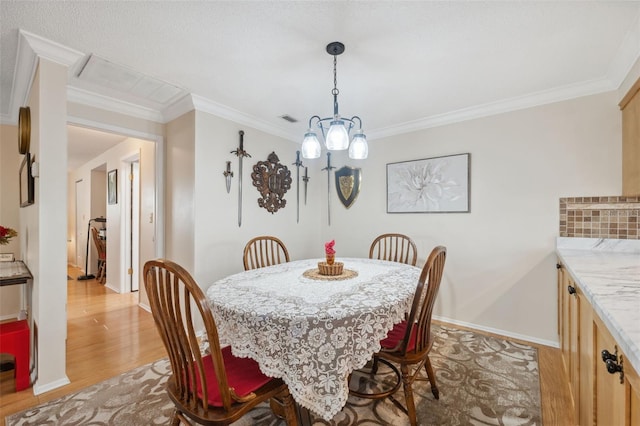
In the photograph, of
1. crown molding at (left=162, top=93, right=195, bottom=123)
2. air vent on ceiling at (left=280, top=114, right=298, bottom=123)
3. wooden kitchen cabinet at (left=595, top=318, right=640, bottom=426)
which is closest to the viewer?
Result: wooden kitchen cabinet at (left=595, top=318, right=640, bottom=426)

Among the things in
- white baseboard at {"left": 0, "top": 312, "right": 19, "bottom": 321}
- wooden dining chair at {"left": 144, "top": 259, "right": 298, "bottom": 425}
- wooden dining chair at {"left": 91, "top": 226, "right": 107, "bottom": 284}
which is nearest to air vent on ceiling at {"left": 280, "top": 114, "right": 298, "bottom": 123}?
wooden dining chair at {"left": 144, "top": 259, "right": 298, "bottom": 425}

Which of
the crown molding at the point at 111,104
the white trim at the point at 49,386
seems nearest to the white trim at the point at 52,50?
the crown molding at the point at 111,104

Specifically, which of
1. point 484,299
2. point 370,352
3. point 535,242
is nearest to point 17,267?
point 370,352

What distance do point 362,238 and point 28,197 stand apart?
317 centimetres

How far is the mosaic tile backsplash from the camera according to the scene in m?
2.21

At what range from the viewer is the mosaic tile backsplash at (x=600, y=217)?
2.21m

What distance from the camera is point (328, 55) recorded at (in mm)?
1945

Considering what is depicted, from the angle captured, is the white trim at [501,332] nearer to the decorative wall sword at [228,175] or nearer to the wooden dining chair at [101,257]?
the decorative wall sword at [228,175]

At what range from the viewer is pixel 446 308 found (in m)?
3.06

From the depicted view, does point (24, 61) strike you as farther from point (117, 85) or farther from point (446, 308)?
point (446, 308)

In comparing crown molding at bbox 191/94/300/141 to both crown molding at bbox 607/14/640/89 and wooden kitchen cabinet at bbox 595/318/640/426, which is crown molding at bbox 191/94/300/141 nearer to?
crown molding at bbox 607/14/640/89

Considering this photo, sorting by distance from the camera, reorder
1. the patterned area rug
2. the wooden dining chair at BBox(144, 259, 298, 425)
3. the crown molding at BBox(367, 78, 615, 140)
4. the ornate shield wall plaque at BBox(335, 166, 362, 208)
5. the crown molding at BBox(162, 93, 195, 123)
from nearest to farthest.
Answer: the wooden dining chair at BBox(144, 259, 298, 425) → the patterned area rug → the crown molding at BBox(367, 78, 615, 140) → the crown molding at BBox(162, 93, 195, 123) → the ornate shield wall plaque at BBox(335, 166, 362, 208)

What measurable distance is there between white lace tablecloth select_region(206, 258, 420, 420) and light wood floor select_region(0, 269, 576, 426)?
1216mm

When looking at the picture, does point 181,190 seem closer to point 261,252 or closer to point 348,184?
point 261,252
